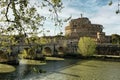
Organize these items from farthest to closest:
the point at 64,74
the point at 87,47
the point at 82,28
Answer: the point at 82,28
the point at 87,47
the point at 64,74

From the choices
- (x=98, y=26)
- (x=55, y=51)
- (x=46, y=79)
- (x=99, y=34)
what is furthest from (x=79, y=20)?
(x=46, y=79)

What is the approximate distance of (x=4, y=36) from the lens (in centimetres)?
713

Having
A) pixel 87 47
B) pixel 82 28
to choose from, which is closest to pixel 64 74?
pixel 87 47

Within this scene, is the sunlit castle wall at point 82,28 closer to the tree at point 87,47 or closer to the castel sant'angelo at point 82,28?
the castel sant'angelo at point 82,28

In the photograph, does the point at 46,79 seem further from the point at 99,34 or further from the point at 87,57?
the point at 99,34

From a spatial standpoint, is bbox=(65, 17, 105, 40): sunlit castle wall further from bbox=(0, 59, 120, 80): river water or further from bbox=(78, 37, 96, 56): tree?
bbox=(0, 59, 120, 80): river water

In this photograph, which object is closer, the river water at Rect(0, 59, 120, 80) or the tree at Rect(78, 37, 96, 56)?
the river water at Rect(0, 59, 120, 80)

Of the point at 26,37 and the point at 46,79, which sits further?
the point at 46,79

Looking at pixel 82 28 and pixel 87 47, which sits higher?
pixel 82 28

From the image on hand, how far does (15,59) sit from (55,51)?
31446mm

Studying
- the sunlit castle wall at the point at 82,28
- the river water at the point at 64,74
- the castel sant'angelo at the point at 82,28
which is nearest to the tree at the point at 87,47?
the river water at the point at 64,74

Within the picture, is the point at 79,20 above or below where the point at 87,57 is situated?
above

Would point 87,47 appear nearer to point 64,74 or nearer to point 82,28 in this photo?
point 64,74

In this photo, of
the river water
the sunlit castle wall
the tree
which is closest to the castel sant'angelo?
the sunlit castle wall
